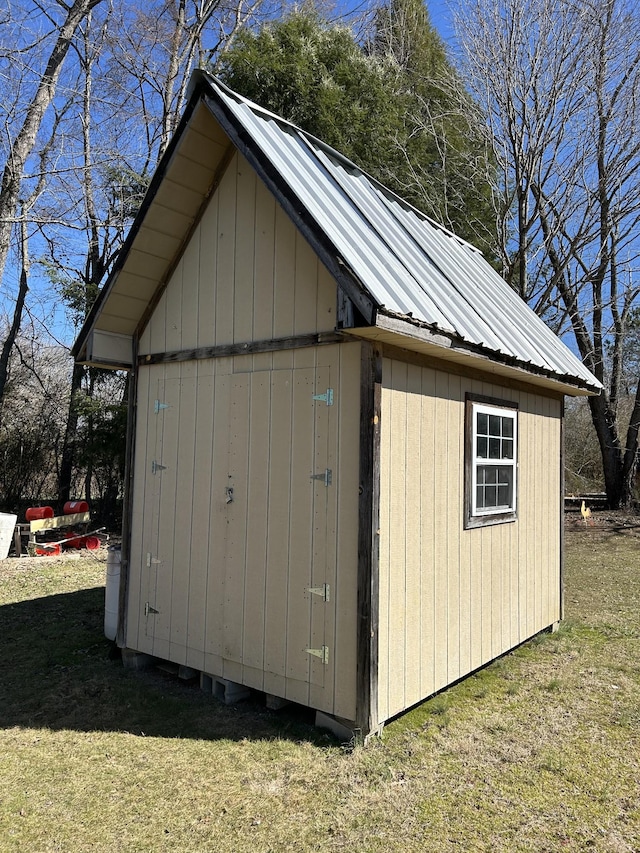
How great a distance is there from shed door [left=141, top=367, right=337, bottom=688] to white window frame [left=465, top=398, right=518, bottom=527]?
1478 mm

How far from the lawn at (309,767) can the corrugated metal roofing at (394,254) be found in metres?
2.75

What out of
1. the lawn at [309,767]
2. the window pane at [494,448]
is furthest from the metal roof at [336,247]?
the lawn at [309,767]

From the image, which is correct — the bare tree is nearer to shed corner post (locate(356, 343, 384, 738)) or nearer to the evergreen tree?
the evergreen tree

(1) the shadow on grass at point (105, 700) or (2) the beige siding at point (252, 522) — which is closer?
(2) the beige siding at point (252, 522)

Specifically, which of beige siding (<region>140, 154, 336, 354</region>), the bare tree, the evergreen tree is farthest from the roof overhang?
the evergreen tree

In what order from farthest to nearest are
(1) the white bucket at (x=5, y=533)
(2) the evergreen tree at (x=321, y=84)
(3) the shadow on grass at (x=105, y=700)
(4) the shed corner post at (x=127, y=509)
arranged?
(2) the evergreen tree at (x=321, y=84)
(1) the white bucket at (x=5, y=533)
(4) the shed corner post at (x=127, y=509)
(3) the shadow on grass at (x=105, y=700)

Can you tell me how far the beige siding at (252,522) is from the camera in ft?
14.2

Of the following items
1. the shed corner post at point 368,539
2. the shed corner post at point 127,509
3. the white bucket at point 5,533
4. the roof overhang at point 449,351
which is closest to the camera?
the roof overhang at point 449,351

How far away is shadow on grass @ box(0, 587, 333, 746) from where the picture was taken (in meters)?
4.47

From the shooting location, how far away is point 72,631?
6.98 metres

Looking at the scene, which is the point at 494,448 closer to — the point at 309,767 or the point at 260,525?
the point at 260,525

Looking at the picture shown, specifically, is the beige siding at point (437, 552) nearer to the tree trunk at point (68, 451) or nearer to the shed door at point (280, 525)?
the shed door at point (280, 525)

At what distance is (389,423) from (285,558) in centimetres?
123

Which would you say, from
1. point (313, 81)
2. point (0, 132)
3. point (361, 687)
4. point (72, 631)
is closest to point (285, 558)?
point (361, 687)
